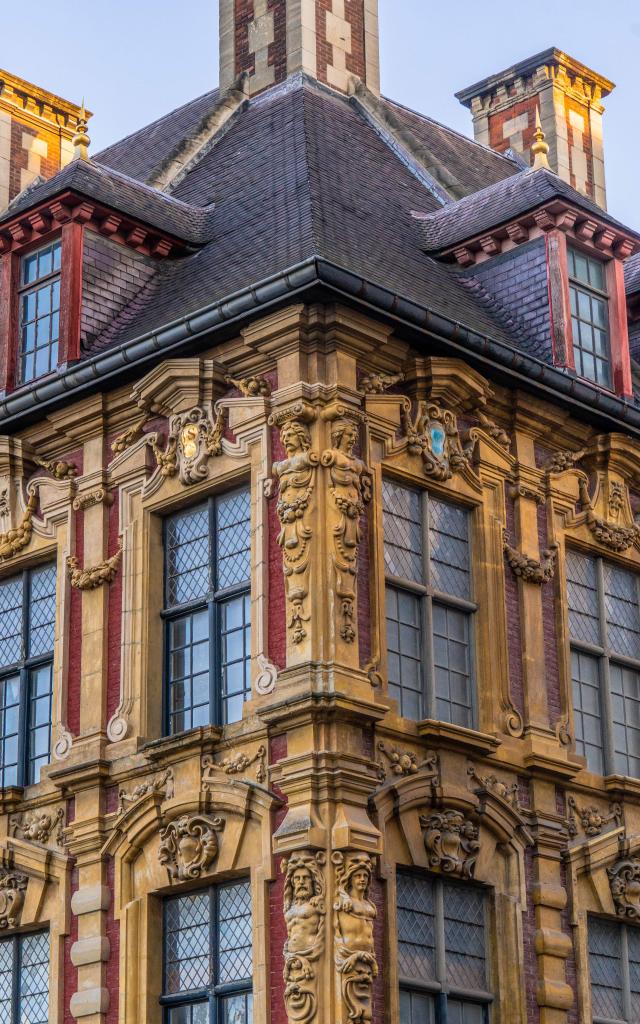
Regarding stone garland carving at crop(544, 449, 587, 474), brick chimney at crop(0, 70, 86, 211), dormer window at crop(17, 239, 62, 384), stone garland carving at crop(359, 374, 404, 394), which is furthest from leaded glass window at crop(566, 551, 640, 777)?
brick chimney at crop(0, 70, 86, 211)

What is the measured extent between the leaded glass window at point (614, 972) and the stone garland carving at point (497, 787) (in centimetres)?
169

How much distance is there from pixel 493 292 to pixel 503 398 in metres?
2.21

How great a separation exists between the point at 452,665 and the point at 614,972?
11.9 ft

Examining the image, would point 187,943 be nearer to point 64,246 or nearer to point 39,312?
point 39,312

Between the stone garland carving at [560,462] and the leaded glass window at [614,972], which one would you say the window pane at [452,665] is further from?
the leaded glass window at [614,972]

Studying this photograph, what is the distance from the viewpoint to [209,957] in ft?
62.2

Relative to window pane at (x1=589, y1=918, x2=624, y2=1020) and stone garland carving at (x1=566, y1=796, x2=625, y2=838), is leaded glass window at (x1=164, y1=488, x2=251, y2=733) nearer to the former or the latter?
stone garland carving at (x1=566, y1=796, x2=625, y2=838)

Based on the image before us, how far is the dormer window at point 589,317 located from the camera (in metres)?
23.3

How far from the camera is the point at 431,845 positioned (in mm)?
19000

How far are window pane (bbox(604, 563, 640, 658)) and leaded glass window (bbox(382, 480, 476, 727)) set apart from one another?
2.36 metres

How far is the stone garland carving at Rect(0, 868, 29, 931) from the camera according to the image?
2061cm

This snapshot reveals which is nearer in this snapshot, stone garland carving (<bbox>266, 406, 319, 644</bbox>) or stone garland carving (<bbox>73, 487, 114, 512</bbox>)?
stone garland carving (<bbox>266, 406, 319, 644</bbox>)

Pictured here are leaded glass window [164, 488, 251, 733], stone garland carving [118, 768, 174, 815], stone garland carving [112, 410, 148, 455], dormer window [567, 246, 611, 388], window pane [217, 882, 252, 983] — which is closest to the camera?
window pane [217, 882, 252, 983]

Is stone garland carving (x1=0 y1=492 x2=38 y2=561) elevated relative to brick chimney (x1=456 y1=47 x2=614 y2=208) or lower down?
lower down
